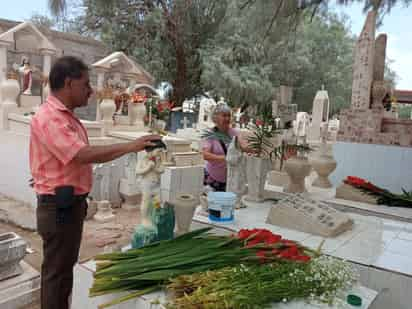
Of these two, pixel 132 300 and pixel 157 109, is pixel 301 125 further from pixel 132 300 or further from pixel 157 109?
pixel 132 300

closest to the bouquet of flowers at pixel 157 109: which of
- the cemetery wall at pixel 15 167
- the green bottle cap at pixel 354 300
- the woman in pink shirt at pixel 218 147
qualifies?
the cemetery wall at pixel 15 167

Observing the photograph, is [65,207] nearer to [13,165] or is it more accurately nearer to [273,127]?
[273,127]

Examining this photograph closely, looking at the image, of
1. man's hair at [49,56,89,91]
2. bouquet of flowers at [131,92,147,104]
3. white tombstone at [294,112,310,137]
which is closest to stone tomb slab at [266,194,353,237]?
man's hair at [49,56,89,91]

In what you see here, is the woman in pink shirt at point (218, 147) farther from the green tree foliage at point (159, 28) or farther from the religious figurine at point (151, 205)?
the green tree foliage at point (159, 28)

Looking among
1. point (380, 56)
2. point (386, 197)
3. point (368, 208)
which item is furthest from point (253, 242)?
point (380, 56)

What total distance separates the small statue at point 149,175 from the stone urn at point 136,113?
5.50m

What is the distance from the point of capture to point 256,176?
12.3 feet

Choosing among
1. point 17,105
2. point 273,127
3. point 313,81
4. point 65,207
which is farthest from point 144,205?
point 313,81

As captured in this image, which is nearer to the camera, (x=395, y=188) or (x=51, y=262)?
(x=51, y=262)

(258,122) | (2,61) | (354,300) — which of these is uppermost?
(2,61)

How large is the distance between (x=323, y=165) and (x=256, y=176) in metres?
1.61

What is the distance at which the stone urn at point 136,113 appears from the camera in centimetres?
728

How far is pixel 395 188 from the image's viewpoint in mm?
5316

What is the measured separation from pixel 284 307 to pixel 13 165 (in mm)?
5578
